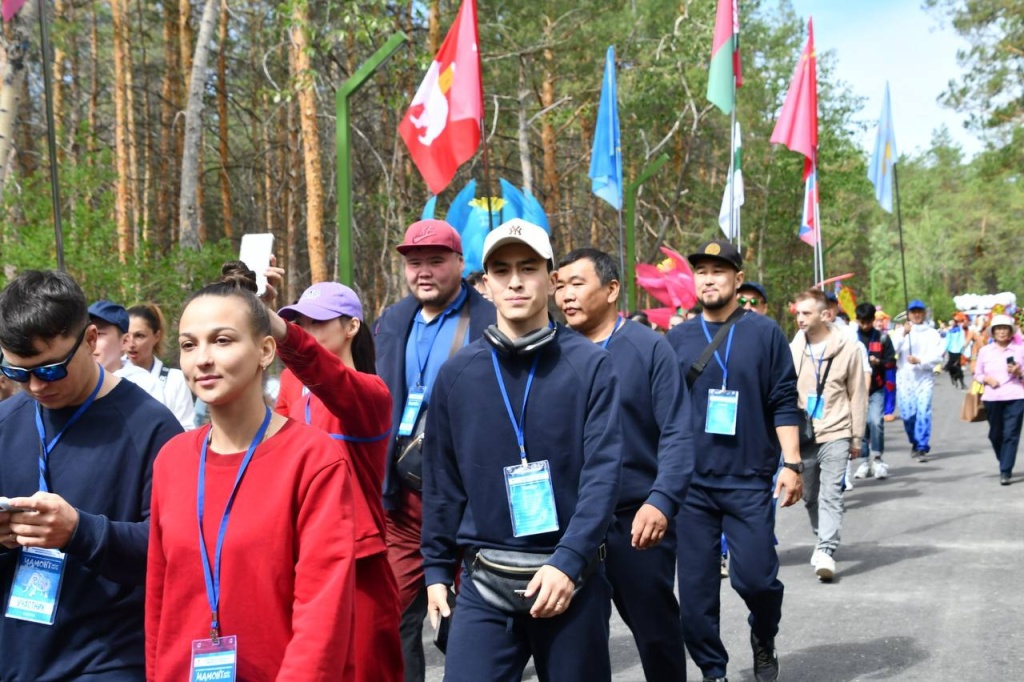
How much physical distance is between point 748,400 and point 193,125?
14703 mm

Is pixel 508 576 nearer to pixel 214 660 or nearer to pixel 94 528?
pixel 214 660

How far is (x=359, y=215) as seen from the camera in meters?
36.7

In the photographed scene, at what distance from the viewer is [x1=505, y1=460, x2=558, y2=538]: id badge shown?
12.3ft

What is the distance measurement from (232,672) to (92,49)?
31.3 meters

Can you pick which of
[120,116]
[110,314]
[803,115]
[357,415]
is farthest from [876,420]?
[120,116]

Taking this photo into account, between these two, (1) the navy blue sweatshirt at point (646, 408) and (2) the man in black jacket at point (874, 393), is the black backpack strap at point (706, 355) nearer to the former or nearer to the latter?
(1) the navy blue sweatshirt at point (646, 408)

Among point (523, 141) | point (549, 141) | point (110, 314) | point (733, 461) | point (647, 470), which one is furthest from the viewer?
point (549, 141)

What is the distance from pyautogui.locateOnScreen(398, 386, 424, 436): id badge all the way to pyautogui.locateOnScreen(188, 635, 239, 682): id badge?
7.93 ft

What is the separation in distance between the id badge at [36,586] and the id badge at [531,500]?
1.29 metres

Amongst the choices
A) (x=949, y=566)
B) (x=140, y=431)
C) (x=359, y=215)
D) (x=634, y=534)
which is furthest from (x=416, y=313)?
(x=359, y=215)

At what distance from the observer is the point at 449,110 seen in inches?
476

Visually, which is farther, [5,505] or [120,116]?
[120,116]

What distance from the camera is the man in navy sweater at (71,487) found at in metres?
3.20

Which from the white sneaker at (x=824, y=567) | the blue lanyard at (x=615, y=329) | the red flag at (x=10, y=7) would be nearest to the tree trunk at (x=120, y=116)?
the red flag at (x=10, y=7)
